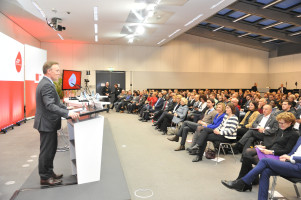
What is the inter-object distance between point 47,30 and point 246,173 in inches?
421

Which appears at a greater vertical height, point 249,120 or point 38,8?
point 38,8

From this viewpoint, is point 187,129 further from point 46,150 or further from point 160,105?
point 160,105

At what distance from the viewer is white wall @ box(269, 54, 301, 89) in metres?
15.1

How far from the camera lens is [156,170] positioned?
368 cm

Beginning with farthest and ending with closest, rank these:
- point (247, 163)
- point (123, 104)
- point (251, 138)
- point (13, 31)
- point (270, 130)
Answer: point (123, 104) < point (13, 31) < point (251, 138) < point (270, 130) < point (247, 163)

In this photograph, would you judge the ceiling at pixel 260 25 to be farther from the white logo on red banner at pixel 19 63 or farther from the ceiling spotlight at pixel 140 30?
the white logo on red banner at pixel 19 63

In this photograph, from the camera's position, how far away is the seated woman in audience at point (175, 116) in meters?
5.84

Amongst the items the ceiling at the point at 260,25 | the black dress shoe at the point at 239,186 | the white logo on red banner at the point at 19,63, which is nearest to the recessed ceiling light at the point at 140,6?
the ceiling at the point at 260,25

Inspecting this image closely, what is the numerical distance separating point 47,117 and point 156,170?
76.7 inches

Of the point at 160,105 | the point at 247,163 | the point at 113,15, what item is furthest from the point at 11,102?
the point at 247,163

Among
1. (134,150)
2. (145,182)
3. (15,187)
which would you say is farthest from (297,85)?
(15,187)

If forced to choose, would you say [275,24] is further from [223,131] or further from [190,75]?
[223,131]

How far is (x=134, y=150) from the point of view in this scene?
4824 millimetres

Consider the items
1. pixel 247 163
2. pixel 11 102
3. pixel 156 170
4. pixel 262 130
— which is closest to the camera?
pixel 247 163
